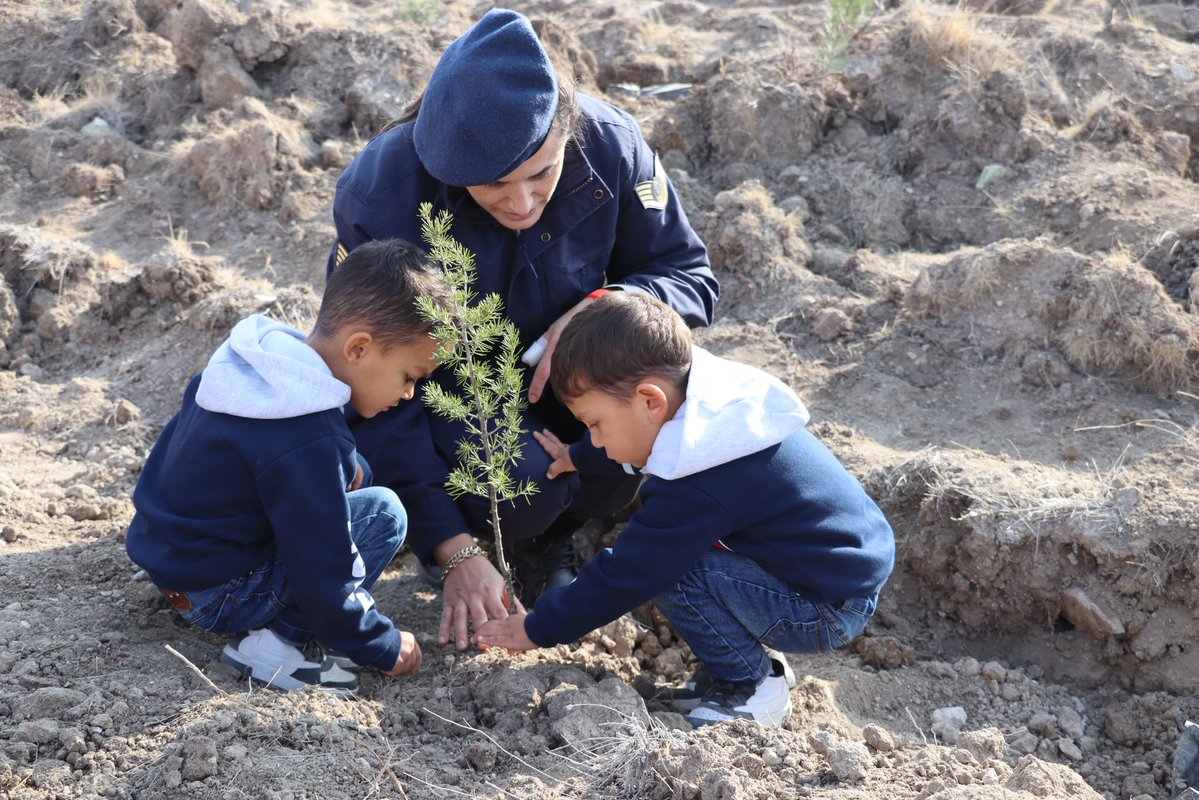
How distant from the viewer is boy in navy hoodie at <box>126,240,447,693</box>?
264 cm

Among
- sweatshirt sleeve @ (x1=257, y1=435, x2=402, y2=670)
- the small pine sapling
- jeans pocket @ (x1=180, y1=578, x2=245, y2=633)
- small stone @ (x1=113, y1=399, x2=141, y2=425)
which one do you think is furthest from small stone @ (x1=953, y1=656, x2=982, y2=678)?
small stone @ (x1=113, y1=399, x2=141, y2=425)

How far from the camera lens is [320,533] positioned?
267 cm

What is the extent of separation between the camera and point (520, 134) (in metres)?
2.76

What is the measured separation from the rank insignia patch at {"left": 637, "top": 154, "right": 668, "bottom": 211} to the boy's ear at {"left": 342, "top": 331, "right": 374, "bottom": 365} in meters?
1.10

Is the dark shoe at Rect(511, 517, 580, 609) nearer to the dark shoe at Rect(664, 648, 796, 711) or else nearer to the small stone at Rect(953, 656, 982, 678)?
the dark shoe at Rect(664, 648, 796, 711)

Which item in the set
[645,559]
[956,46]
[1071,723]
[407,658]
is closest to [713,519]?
[645,559]

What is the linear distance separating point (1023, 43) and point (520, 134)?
13.7 feet

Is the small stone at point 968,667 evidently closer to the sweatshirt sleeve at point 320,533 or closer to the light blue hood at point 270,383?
the sweatshirt sleeve at point 320,533

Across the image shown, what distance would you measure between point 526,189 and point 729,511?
102cm

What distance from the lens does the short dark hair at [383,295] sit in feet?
8.92

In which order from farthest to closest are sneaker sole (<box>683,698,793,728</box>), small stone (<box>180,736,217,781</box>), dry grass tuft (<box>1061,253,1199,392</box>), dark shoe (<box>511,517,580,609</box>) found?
Answer: dry grass tuft (<box>1061,253,1199,392</box>)
dark shoe (<box>511,517,580,609</box>)
sneaker sole (<box>683,698,793,728</box>)
small stone (<box>180,736,217,781</box>)

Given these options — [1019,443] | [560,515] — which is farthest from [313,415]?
[1019,443]

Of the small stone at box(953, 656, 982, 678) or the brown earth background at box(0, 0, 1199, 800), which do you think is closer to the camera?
the brown earth background at box(0, 0, 1199, 800)

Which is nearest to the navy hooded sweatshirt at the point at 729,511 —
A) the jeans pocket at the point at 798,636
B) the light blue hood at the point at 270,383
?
the jeans pocket at the point at 798,636
